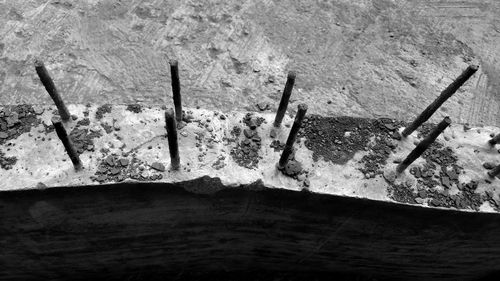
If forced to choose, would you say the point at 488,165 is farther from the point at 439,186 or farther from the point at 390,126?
the point at 390,126

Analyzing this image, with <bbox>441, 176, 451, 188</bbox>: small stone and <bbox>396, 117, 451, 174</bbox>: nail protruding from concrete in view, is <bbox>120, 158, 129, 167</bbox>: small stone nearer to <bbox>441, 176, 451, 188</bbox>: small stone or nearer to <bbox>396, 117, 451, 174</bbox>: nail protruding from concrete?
<bbox>396, 117, 451, 174</bbox>: nail protruding from concrete

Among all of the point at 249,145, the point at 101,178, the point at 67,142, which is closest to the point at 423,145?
the point at 249,145

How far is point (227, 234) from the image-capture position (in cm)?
A: 311

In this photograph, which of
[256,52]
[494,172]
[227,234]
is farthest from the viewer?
[256,52]

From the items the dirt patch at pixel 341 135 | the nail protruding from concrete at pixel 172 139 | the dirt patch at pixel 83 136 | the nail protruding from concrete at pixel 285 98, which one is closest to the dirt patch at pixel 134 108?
the dirt patch at pixel 83 136

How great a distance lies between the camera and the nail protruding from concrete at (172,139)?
2.20 meters

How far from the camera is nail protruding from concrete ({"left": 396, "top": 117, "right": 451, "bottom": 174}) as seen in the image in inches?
96.1

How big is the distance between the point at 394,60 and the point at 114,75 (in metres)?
2.27

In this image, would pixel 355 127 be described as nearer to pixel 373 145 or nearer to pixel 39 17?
pixel 373 145

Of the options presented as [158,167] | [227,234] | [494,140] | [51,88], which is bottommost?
[227,234]

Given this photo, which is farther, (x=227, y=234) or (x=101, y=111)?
(x=227, y=234)

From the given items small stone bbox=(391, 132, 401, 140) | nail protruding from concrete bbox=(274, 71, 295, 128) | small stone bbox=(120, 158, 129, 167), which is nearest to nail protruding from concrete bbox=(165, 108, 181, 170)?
small stone bbox=(120, 158, 129, 167)

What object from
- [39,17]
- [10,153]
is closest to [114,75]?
[39,17]

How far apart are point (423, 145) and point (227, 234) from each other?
1310 mm
